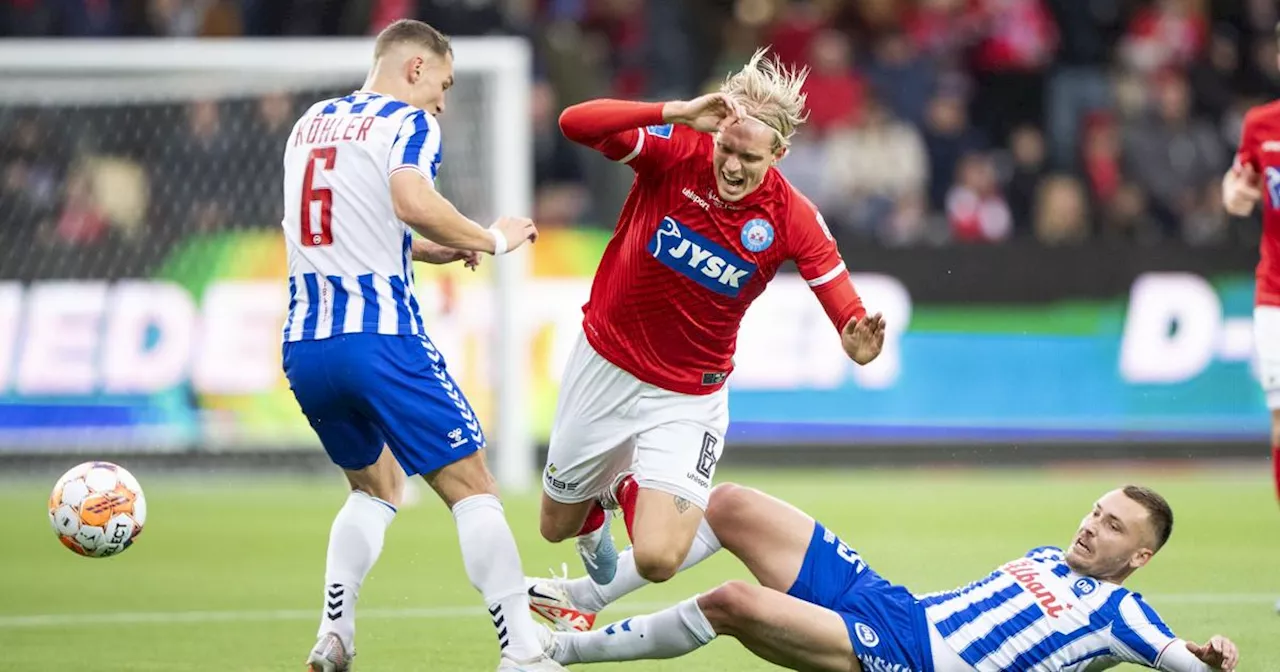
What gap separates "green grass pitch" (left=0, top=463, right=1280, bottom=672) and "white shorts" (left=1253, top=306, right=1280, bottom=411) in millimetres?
949

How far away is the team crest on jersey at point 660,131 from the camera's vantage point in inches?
262

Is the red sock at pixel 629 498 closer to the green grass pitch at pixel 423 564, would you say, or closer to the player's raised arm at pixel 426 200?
the green grass pitch at pixel 423 564

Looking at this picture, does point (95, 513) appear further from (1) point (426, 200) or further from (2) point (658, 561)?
(2) point (658, 561)

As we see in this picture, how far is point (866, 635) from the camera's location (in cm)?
573

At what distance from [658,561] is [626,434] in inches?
26.3

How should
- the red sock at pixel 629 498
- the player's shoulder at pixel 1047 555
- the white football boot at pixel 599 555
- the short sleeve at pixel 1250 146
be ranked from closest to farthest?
the player's shoulder at pixel 1047 555 < the red sock at pixel 629 498 < the white football boot at pixel 599 555 < the short sleeve at pixel 1250 146

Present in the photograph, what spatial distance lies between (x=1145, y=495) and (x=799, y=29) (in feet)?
38.4

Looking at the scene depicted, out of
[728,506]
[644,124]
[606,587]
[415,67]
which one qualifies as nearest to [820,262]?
[644,124]

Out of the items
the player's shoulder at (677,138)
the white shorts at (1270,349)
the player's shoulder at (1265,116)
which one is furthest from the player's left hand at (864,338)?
the player's shoulder at (1265,116)

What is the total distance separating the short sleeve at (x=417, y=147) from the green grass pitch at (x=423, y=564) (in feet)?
6.23

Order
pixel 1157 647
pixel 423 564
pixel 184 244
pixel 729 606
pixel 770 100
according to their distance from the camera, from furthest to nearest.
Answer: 1. pixel 184 244
2. pixel 423 564
3. pixel 770 100
4. pixel 729 606
5. pixel 1157 647

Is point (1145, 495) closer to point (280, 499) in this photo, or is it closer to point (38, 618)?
point (38, 618)

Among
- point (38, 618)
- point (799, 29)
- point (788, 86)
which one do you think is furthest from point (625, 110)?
point (799, 29)

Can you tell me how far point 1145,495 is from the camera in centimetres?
595
